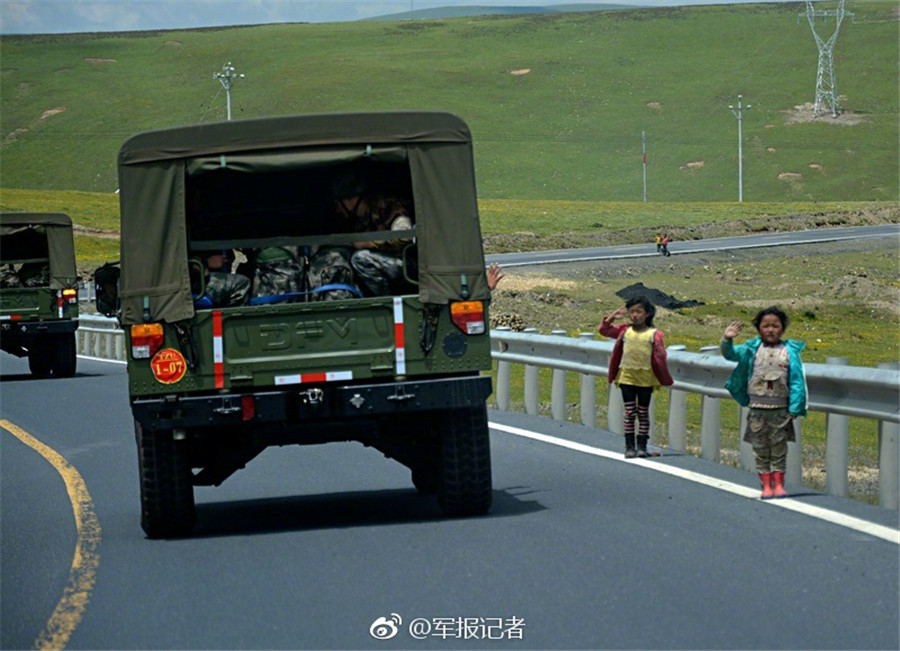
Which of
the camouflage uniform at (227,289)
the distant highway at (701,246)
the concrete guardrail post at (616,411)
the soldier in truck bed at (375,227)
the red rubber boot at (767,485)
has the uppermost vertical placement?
the soldier in truck bed at (375,227)

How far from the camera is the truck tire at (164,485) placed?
1016 cm

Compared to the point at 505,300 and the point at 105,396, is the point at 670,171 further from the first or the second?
the point at 105,396

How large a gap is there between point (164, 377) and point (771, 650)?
4.81m

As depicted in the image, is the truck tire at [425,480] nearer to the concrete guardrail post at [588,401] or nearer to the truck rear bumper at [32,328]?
the concrete guardrail post at [588,401]

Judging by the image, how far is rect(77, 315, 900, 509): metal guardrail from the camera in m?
10.2

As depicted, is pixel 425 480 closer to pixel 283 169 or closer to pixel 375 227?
pixel 375 227

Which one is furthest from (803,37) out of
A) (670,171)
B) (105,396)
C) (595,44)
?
(105,396)

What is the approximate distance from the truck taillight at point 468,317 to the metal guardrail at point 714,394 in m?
2.45

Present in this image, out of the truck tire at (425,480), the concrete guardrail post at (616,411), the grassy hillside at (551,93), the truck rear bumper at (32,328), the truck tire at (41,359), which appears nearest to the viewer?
the truck tire at (425,480)

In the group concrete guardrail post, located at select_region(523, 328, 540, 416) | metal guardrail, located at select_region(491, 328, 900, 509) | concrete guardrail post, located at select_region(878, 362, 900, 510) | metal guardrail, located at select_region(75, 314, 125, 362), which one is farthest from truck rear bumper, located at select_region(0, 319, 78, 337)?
concrete guardrail post, located at select_region(878, 362, 900, 510)

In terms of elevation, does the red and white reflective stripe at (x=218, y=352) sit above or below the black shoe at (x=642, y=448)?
above

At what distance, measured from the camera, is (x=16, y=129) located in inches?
5758

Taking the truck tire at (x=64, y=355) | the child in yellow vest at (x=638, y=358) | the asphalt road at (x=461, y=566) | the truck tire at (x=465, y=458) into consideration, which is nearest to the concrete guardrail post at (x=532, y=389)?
the asphalt road at (x=461, y=566)

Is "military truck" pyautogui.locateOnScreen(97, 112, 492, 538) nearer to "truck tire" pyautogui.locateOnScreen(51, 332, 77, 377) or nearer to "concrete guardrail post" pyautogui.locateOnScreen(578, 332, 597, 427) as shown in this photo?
"concrete guardrail post" pyautogui.locateOnScreen(578, 332, 597, 427)
